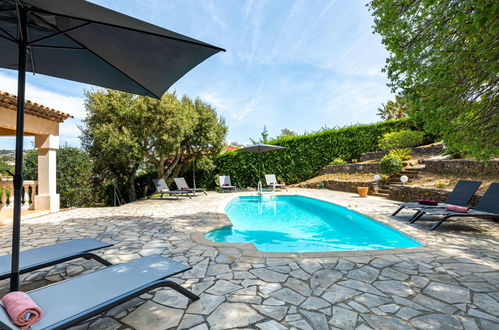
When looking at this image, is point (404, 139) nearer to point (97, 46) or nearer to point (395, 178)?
point (395, 178)

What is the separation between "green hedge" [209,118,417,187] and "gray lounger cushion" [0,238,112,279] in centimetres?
1361

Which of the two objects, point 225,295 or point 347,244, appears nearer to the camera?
point 225,295

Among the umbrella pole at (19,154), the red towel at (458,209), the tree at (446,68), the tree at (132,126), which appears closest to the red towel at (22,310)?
the umbrella pole at (19,154)

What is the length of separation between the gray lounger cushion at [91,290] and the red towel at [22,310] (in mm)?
29

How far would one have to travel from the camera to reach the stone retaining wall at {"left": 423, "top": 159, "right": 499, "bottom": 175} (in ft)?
27.6

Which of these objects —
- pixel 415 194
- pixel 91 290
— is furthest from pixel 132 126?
pixel 415 194

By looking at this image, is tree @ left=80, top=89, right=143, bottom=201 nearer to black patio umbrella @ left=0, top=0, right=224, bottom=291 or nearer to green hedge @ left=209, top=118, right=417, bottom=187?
green hedge @ left=209, top=118, right=417, bottom=187

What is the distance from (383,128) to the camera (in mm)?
15531

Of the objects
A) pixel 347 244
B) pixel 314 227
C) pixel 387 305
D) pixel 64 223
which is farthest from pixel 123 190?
pixel 387 305

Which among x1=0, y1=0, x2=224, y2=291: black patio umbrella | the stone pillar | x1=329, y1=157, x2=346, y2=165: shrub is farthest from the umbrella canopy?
x1=329, y1=157, x2=346, y2=165: shrub

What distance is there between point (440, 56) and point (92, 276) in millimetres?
5697

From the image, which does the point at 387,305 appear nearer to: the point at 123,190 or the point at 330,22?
the point at 330,22

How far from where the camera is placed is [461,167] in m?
9.41

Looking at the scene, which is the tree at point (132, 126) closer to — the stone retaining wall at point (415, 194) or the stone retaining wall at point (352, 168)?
the stone retaining wall at point (352, 168)
